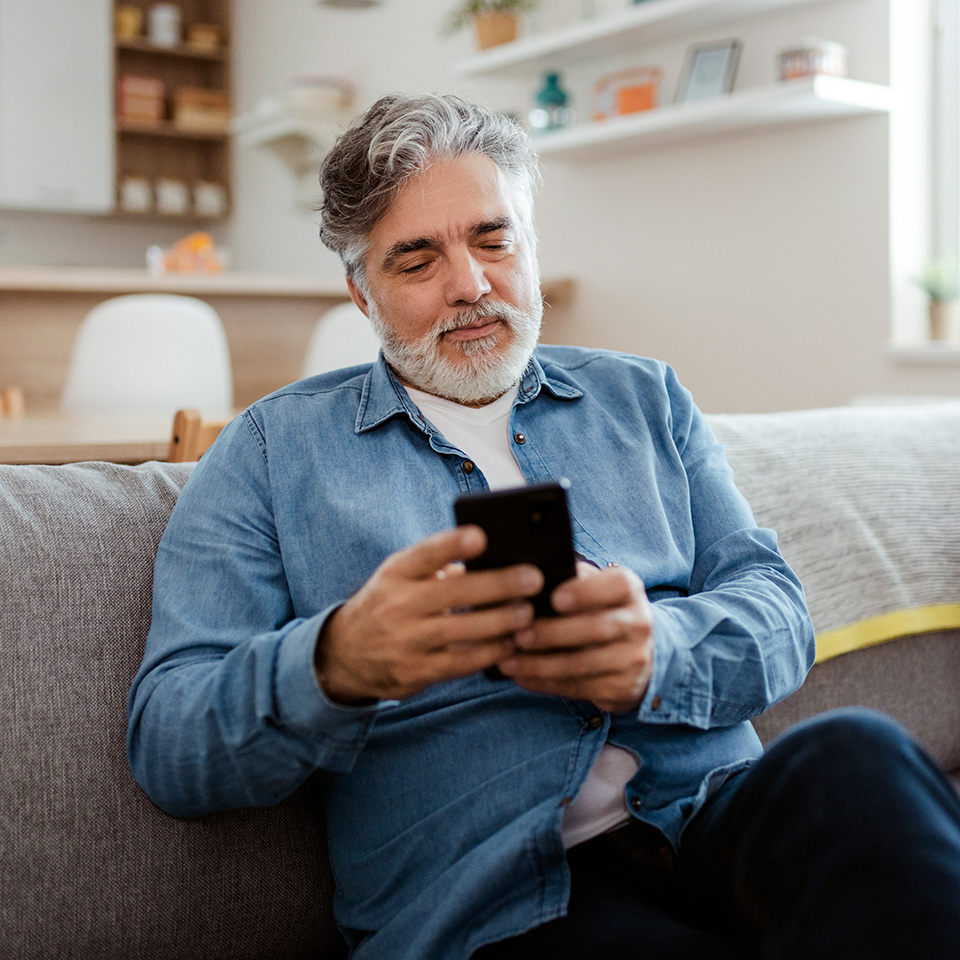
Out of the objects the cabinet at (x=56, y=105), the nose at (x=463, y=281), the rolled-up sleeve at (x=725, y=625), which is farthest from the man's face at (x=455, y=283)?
the cabinet at (x=56, y=105)

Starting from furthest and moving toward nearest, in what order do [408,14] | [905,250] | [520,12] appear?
[408,14] → [520,12] → [905,250]

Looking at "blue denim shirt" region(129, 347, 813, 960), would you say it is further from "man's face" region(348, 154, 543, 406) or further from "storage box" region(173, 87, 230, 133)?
"storage box" region(173, 87, 230, 133)

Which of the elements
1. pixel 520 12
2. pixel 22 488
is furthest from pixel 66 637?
pixel 520 12

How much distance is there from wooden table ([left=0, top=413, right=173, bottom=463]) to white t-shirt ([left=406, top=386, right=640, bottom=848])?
2.66 feet

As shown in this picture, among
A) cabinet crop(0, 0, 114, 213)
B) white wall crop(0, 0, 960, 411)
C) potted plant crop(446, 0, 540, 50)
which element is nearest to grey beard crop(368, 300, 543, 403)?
white wall crop(0, 0, 960, 411)

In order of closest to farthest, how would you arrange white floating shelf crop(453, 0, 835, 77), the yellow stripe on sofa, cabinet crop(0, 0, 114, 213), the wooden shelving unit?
the yellow stripe on sofa → white floating shelf crop(453, 0, 835, 77) → cabinet crop(0, 0, 114, 213) → the wooden shelving unit

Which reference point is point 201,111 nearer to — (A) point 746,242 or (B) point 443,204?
(A) point 746,242

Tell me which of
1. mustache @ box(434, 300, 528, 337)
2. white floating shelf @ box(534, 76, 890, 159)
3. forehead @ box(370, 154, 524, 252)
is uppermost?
white floating shelf @ box(534, 76, 890, 159)

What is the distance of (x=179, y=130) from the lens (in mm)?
5773

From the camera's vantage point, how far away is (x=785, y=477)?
148cm

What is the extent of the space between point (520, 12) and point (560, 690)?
3.56m

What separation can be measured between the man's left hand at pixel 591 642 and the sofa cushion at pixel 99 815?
1.24ft

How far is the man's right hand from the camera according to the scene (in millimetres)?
768

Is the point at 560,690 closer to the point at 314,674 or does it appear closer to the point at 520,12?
the point at 314,674
